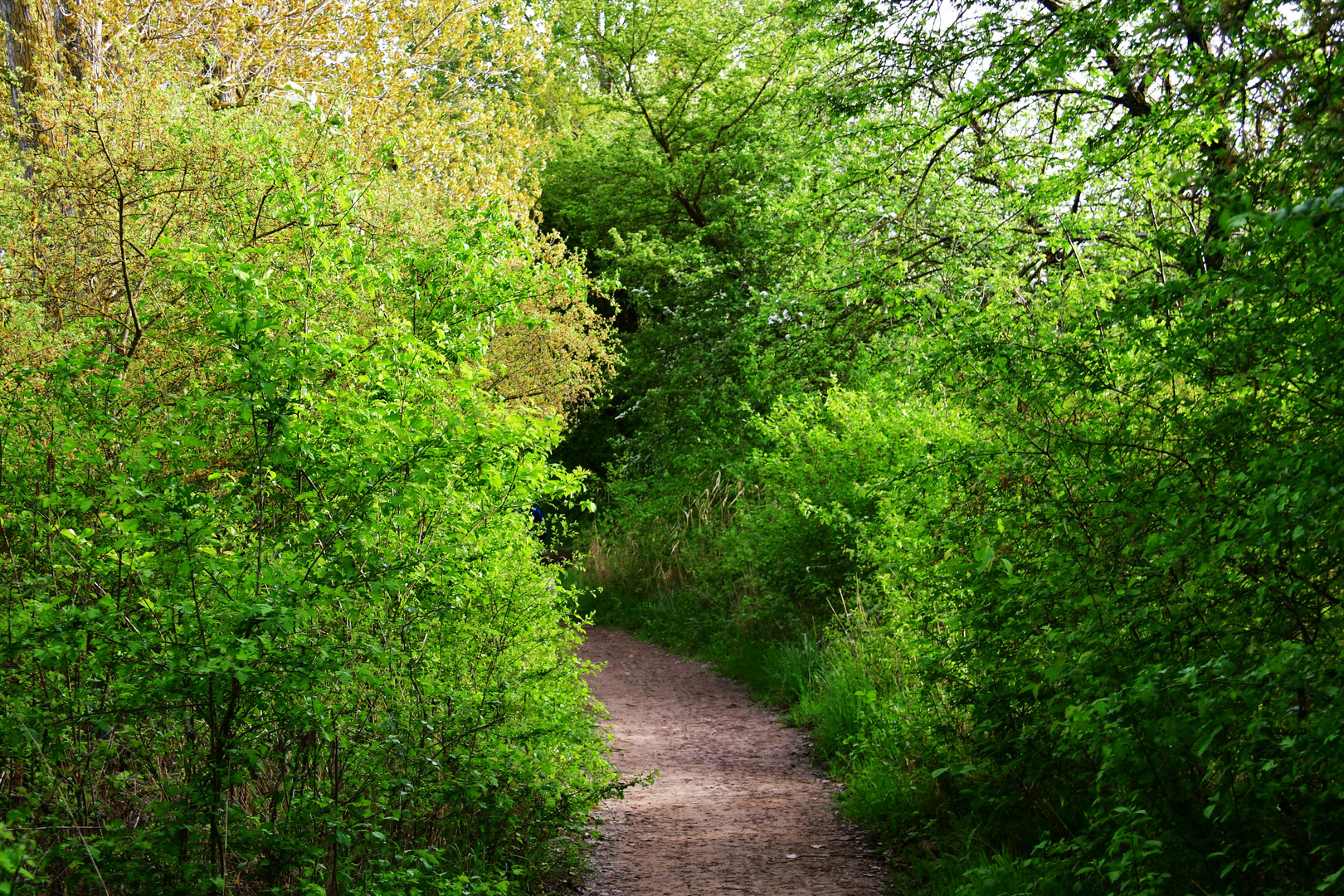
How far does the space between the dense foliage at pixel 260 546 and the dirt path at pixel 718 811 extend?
29.5 inches

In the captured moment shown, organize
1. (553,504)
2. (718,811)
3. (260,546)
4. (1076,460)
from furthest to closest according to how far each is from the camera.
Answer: (718,811) < (553,504) < (1076,460) < (260,546)

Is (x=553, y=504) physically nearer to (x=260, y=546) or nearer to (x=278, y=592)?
(x=260, y=546)

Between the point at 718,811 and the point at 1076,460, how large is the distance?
3.82 m

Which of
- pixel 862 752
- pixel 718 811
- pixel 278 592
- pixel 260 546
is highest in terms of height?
pixel 260 546

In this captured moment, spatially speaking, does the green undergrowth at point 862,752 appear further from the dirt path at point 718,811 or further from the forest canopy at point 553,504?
the dirt path at point 718,811

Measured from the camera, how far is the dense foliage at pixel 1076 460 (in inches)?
124

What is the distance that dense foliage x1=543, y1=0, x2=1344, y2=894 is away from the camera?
3152 mm

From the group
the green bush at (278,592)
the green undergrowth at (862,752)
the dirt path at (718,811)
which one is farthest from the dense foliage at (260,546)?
the green undergrowth at (862,752)

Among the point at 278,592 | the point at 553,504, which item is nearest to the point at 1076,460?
the point at 553,504

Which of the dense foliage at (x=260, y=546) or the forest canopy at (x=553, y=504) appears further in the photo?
the dense foliage at (x=260, y=546)

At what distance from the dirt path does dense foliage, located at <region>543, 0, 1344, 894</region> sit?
380 millimetres

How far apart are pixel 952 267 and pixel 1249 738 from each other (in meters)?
5.70

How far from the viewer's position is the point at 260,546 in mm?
3703

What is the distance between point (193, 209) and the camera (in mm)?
6031
